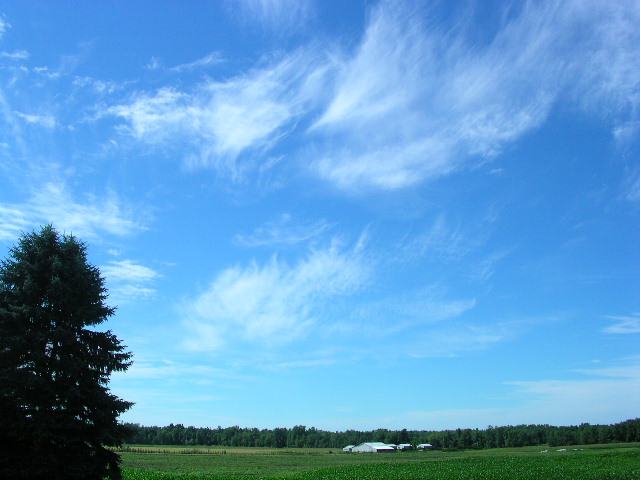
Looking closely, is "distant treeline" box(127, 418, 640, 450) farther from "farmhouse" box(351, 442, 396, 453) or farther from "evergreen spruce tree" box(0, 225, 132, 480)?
"evergreen spruce tree" box(0, 225, 132, 480)

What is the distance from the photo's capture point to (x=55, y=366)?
1969 cm

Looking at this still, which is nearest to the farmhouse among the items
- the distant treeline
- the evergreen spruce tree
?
the distant treeline

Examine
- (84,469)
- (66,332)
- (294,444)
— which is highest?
(66,332)

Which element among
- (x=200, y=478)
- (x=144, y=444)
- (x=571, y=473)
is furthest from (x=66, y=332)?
(x=144, y=444)

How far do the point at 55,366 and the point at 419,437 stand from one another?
575ft

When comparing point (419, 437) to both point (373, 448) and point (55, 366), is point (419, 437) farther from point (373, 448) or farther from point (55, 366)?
point (55, 366)

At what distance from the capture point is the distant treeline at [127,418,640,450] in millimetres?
139375

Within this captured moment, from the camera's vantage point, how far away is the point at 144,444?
166 metres

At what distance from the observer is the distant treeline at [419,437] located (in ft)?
457

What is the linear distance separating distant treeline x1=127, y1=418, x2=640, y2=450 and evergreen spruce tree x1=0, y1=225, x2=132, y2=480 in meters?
118

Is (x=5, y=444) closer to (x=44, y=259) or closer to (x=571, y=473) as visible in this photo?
(x=44, y=259)

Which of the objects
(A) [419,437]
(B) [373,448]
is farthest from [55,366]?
(A) [419,437]

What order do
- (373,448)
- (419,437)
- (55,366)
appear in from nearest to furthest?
(55,366)
(373,448)
(419,437)

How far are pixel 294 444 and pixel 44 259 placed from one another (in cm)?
18398
